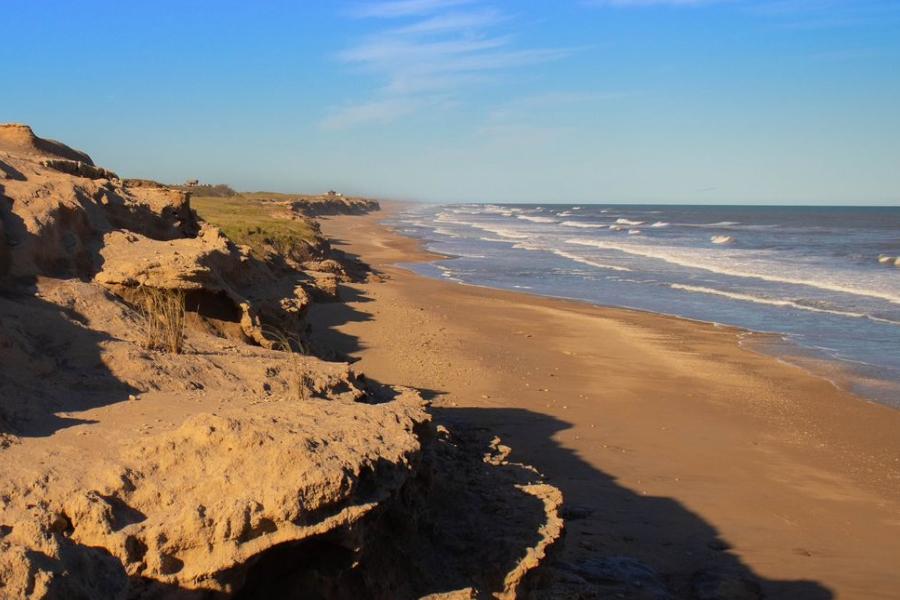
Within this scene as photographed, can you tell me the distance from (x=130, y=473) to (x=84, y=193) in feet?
19.9

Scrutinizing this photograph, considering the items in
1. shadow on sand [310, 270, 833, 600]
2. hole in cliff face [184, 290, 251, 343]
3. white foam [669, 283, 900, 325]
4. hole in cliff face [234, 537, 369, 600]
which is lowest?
shadow on sand [310, 270, 833, 600]

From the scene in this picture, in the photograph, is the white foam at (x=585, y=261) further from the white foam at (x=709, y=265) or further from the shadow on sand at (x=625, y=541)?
the shadow on sand at (x=625, y=541)

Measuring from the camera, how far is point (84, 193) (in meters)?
9.33

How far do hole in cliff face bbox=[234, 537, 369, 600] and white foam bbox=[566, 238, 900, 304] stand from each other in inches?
930

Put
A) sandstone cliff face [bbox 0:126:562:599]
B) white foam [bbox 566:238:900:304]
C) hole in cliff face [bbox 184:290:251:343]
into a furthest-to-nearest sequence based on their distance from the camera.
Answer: white foam [bbox 566:238:900:304], hole in cliff face [bbox 184:290:251:343], sandstone cliff face [bbox 0:126:562:599]

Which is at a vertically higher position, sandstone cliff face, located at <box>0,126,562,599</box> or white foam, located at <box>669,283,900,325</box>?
sandstone cliff face, located at <box>0,126,562,599</box>

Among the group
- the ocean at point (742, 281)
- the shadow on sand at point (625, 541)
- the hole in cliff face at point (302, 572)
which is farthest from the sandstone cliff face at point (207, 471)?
the ocean at point (742, 281)

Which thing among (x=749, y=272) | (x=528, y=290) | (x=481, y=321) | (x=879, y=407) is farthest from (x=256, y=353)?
(x=749, y=272)

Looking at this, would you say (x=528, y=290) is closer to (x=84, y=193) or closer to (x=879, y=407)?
(x=879, y=407)

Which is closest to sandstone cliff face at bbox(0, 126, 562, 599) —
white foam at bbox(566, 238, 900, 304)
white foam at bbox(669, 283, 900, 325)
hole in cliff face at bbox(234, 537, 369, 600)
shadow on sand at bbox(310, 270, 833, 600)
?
hole in cliff face at bbox(234, 537, 369, 600)

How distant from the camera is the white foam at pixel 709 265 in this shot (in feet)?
86.6

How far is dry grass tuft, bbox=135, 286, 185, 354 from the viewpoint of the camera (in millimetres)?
6461

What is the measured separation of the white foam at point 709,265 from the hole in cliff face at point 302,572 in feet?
77.5

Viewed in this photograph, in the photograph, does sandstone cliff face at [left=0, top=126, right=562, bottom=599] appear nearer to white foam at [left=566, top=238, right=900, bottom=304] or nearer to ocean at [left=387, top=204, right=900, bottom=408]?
ocean at [left=387, top=204, right=900, bottom=408]
